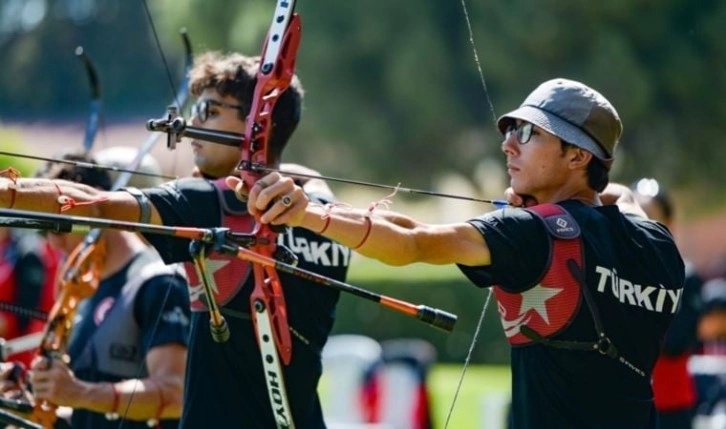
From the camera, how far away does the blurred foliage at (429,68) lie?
76.9ft

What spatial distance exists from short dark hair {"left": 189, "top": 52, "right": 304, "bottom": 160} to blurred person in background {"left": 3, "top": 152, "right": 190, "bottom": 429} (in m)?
0.67

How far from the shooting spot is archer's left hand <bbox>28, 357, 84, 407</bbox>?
562 centimetres

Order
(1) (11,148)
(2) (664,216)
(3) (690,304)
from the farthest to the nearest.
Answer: (1) (11,148) < (3) (690,304) < (2) (664,216)

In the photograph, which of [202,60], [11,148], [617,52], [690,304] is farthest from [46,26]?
[202,60]

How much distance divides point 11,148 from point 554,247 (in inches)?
225

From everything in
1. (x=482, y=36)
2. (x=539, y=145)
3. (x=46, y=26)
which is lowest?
(x=539, y=145)

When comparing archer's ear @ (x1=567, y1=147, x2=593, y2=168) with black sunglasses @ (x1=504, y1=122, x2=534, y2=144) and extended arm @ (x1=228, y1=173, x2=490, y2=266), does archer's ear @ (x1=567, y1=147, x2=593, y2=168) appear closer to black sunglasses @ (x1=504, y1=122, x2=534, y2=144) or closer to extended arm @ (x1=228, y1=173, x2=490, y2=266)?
black sunglasses @ (x1=504, y1=122, x2=534, y2=144)

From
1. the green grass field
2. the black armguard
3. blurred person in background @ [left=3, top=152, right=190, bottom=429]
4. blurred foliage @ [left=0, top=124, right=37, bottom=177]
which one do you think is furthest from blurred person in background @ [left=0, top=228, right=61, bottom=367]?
the black armguard

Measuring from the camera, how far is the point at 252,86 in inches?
208

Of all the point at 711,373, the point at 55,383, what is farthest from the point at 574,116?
the point at 711,373

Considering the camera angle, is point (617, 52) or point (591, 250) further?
point (617, 52)

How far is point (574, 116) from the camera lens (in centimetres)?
472

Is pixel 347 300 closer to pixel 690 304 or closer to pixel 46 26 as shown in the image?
pixel 46 26

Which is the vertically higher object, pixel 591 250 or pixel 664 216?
pixel 664 216
